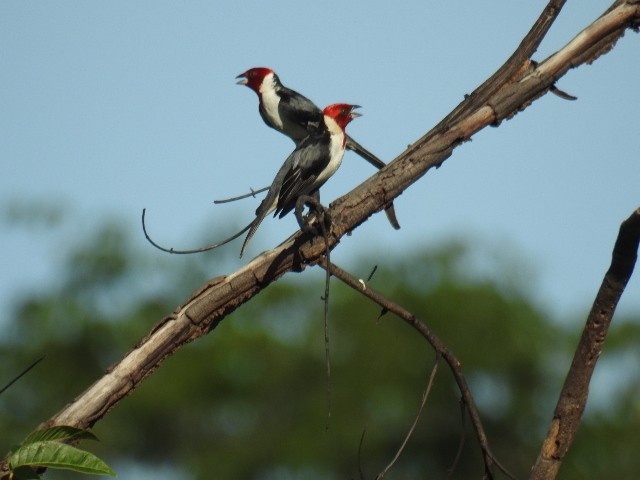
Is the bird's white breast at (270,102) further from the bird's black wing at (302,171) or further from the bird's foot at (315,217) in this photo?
the bird's foot at (315,217)

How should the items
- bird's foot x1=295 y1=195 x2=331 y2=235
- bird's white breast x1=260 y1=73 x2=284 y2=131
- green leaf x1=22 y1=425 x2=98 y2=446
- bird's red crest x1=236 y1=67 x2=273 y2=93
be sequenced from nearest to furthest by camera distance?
1. green leaf x1=22 y1=425 x2=98 y2=446
2. bird's foot x1=295 y1=195 x2=331 y2=235
3. bird's white breast x1=260 y1=73 x2=284 y2=131
4. bird's red crest x1=236 y1=67 x2=273 y2=93

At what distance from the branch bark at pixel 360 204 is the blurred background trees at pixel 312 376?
1639 cm

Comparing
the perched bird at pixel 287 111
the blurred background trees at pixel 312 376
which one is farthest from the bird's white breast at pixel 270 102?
the blurred background trees at pixel 312 376

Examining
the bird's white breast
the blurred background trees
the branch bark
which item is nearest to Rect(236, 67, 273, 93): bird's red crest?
the bird's white breast

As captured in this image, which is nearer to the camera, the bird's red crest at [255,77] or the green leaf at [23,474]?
the green leaf at [23,474]

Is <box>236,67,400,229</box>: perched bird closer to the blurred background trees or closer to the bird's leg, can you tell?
the bird's leg

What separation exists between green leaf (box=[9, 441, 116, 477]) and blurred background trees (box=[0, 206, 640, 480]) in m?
17.9

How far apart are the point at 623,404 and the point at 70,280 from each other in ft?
44.3

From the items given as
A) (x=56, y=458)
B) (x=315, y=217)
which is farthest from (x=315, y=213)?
(x=56, y=458)

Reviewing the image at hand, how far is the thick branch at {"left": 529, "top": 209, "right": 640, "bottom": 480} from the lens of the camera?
152 inches

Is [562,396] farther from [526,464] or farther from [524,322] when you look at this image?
[524,322]

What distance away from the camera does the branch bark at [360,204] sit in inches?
148

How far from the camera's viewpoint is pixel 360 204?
4.23 m

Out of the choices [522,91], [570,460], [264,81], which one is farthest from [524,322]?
[522,91]
